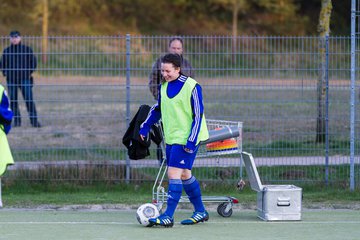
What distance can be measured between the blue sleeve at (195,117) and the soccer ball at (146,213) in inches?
32.0

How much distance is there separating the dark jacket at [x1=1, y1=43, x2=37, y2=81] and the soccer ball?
14.5 feet

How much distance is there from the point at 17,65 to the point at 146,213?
4.52 meters

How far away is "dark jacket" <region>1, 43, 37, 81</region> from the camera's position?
1394cm

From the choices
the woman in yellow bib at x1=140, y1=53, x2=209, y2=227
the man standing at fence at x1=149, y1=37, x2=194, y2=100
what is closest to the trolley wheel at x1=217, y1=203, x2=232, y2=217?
the woman in yellow bib at x1=140, y1=53, x2=209, y2=227

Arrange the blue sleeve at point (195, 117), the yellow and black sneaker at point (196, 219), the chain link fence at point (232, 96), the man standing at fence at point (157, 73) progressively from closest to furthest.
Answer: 1. the blue sleeve at point (195, 117)
2. the yellow and black sneaker at point (196, 219)
3. the man standing at fence at point (157, 73)
4. the chain link fence at point (232, 96)

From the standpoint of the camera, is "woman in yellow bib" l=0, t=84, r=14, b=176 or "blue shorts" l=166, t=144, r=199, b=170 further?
"woman in yellow bib" l=0, t=84, r=14, b=176

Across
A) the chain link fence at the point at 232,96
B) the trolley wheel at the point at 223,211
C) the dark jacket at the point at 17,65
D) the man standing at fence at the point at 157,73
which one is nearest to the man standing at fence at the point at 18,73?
the dark jacket at the point at 17,65

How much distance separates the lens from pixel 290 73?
1380 centimetres

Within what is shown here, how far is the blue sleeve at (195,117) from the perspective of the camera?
33.2 ft

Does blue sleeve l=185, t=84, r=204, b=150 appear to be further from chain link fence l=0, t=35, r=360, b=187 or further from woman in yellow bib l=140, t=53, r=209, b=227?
chain link fence l=0, t=35, r=360, b=187

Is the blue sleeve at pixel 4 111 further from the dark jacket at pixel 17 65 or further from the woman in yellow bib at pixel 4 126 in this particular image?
the dark jacket at pixel 17 65

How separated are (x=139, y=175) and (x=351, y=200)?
3.23 meters

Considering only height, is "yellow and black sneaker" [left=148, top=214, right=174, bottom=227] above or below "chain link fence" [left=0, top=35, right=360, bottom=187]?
below

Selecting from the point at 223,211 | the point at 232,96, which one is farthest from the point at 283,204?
the point at 232,96
